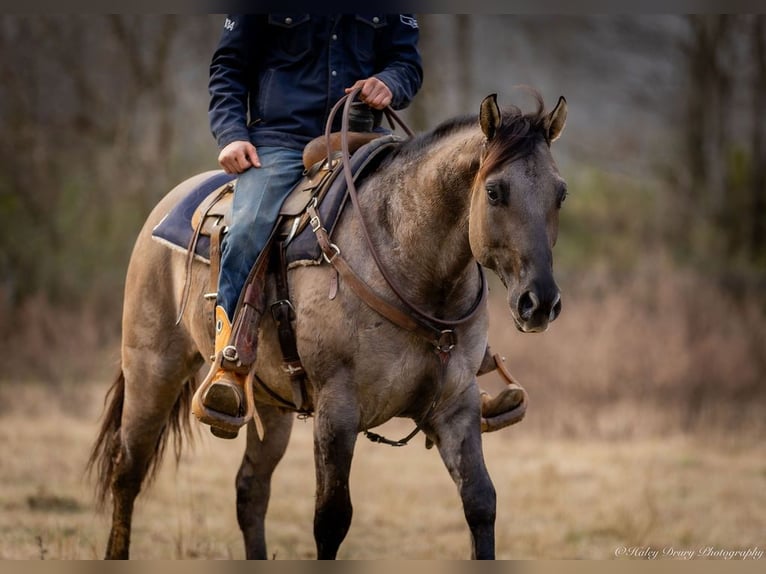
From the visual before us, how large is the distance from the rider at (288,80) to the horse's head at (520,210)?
1.05 metres

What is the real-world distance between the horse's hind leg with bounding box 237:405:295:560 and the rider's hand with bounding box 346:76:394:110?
A: 210cm

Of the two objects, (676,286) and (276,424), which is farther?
(676,286)

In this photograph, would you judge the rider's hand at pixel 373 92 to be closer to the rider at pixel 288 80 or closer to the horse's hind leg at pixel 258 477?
the rider at pixel 288 80

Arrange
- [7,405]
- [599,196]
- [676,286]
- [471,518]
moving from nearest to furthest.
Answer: [471,518]
[7,405]
[676,286]
[599,196]

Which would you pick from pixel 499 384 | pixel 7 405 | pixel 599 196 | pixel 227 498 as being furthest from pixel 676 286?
pixel 7 405

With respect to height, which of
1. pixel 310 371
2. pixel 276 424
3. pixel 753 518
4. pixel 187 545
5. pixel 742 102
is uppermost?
pixel 742 102

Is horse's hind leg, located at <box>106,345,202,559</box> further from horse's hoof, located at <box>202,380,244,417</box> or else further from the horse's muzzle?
the horse's muzzle

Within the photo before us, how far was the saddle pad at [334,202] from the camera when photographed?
507 cm

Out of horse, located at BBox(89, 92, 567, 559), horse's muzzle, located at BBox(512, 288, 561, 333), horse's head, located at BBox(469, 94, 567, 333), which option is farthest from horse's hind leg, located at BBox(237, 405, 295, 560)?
horse's muzzle, located at BBox(512, 288, 561, 333)

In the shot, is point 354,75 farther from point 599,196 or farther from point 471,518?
point 599,196

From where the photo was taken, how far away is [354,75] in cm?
562

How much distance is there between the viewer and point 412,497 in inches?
398

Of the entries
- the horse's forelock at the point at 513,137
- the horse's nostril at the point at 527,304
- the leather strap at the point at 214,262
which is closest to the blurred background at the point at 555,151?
the leather strap at the point at 214,262

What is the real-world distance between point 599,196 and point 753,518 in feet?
33.6
